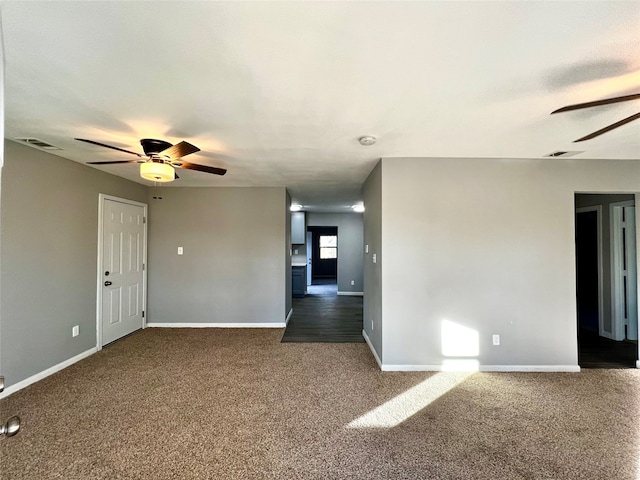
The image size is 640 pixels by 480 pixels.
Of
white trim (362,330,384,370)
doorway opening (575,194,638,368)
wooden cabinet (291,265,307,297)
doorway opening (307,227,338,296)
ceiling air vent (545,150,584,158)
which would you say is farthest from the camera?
doorway opening (307,227,338,296)

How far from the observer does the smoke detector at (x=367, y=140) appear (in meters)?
2.68

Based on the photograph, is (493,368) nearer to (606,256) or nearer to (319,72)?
(606,256)

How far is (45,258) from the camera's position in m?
3.13

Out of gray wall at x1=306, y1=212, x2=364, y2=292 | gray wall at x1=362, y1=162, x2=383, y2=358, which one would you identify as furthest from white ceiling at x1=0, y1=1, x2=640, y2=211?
gray wall at x1=306, y1=212, x2=364, y2=292

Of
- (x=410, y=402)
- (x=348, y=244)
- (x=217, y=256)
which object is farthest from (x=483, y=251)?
(x=348, y=244)

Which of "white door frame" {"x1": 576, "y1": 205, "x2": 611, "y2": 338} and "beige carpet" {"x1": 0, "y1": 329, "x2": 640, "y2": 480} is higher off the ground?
"white door frame" {"x1": 576, "y1": 205, "x2": 611, "y2": 338}

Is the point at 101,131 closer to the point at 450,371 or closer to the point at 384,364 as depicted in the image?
the point at 384,364

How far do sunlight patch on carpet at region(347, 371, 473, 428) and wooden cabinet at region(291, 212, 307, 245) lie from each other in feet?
18.0

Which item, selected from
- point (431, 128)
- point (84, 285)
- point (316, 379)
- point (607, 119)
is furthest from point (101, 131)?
point (607, 119)

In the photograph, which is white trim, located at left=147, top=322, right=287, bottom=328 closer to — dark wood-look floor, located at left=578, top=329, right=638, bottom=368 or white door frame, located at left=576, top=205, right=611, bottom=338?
dark wood-look floor, located at left=578, top=329, right=638, bottom=368

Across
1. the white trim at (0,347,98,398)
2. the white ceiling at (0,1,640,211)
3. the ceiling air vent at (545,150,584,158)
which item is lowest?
the white trim at (0,347,98,398)

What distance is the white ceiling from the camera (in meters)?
1.28

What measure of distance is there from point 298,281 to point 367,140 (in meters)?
5.89

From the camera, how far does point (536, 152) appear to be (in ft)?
10.3
